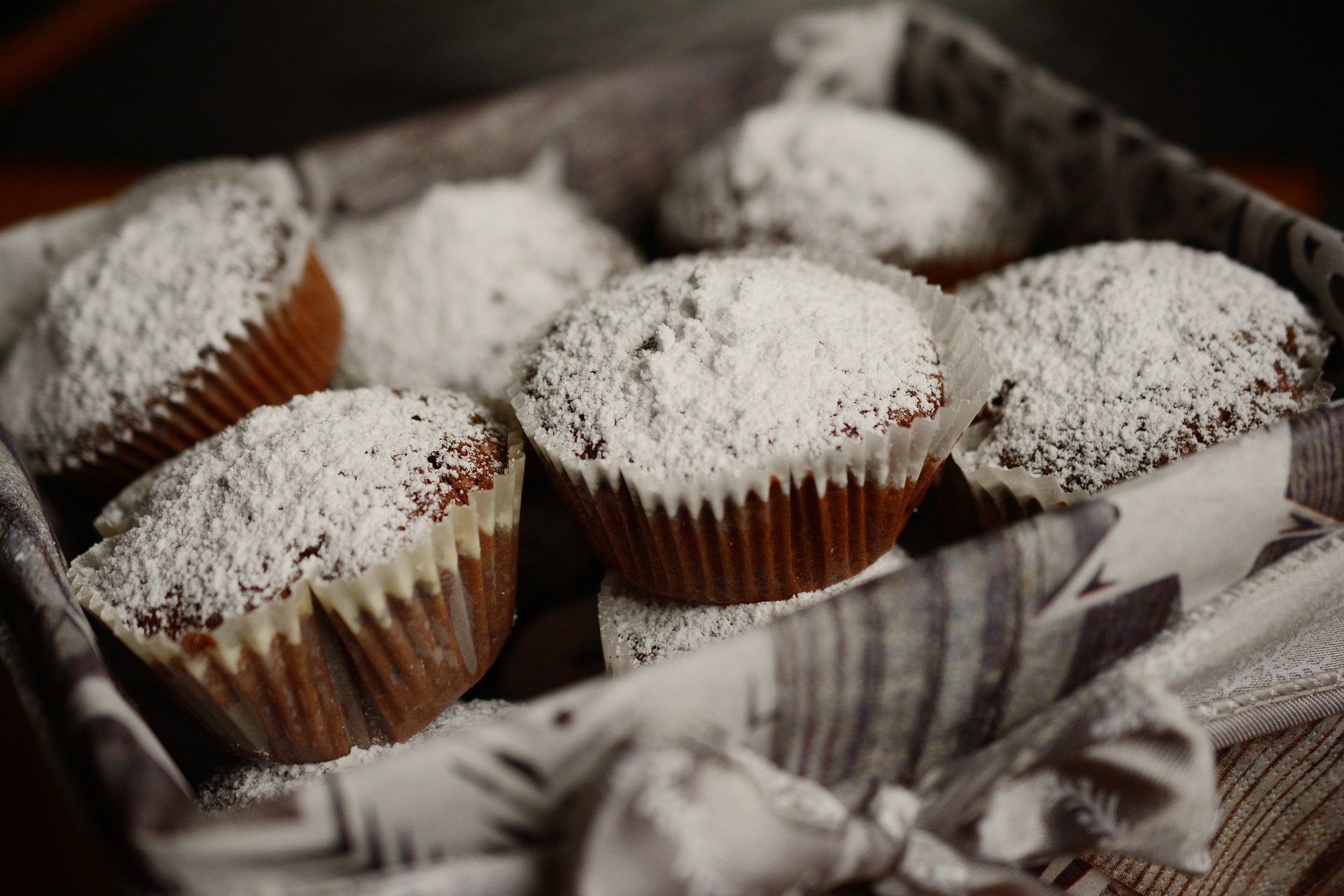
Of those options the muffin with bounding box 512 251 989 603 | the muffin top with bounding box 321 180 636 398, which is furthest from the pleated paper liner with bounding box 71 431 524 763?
the muffin top with bounding box 321 180 636 398

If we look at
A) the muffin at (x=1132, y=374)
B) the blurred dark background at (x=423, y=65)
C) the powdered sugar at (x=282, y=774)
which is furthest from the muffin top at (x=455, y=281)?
the blurred dark background at (x=423, y=65)

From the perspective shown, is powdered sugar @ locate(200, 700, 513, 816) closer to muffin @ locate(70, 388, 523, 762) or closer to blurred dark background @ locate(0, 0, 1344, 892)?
muffin @ locate(70, 388, 523, 762)

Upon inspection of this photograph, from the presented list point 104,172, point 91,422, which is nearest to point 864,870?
point 91,422

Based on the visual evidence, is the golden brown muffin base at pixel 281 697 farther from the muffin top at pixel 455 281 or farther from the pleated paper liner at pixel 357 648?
the muffin top at pixel 455 281

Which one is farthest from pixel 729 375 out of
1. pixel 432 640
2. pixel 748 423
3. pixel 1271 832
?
pixel 1271 832

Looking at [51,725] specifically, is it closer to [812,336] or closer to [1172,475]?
[812,336]
